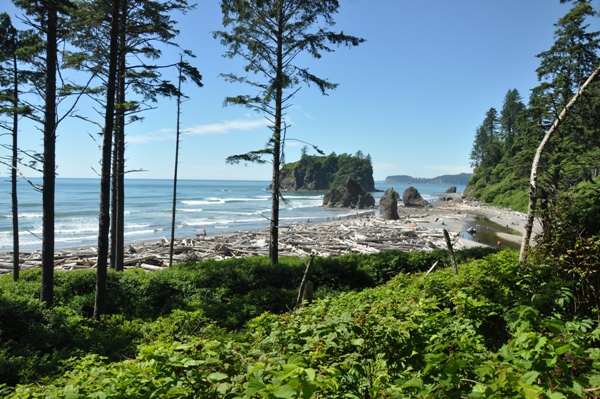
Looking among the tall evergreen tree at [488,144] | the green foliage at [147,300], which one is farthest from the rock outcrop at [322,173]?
the green foliage at [147,300]

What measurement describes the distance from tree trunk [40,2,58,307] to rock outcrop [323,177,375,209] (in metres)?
60.5

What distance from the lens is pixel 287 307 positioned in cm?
495

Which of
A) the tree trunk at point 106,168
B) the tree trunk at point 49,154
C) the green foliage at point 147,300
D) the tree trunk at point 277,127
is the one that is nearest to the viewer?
the green foliage at point 147,300

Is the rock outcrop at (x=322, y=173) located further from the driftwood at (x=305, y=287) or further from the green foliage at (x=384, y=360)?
the green foliage at (x=384, y=360)

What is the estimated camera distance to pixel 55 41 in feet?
28.6

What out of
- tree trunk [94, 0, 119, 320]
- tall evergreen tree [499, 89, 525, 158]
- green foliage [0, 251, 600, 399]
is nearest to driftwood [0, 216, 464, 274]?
tree trunk [94, 0, 119, 320]

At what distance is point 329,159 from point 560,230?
5513 inches

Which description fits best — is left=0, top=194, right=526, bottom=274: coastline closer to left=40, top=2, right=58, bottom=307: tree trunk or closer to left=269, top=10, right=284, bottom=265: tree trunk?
left=269, top=10, right=284, bottom=265: tree trunk

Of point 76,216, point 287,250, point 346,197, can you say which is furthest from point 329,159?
point 287,250

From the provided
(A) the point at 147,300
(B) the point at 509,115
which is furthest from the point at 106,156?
(B) the point at 509,115

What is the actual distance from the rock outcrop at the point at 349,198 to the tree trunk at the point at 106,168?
2370 inches

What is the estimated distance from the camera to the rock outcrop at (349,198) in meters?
67.8

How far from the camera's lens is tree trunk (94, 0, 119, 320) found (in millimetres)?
8500

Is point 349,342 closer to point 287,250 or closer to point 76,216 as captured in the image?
point 287,250
